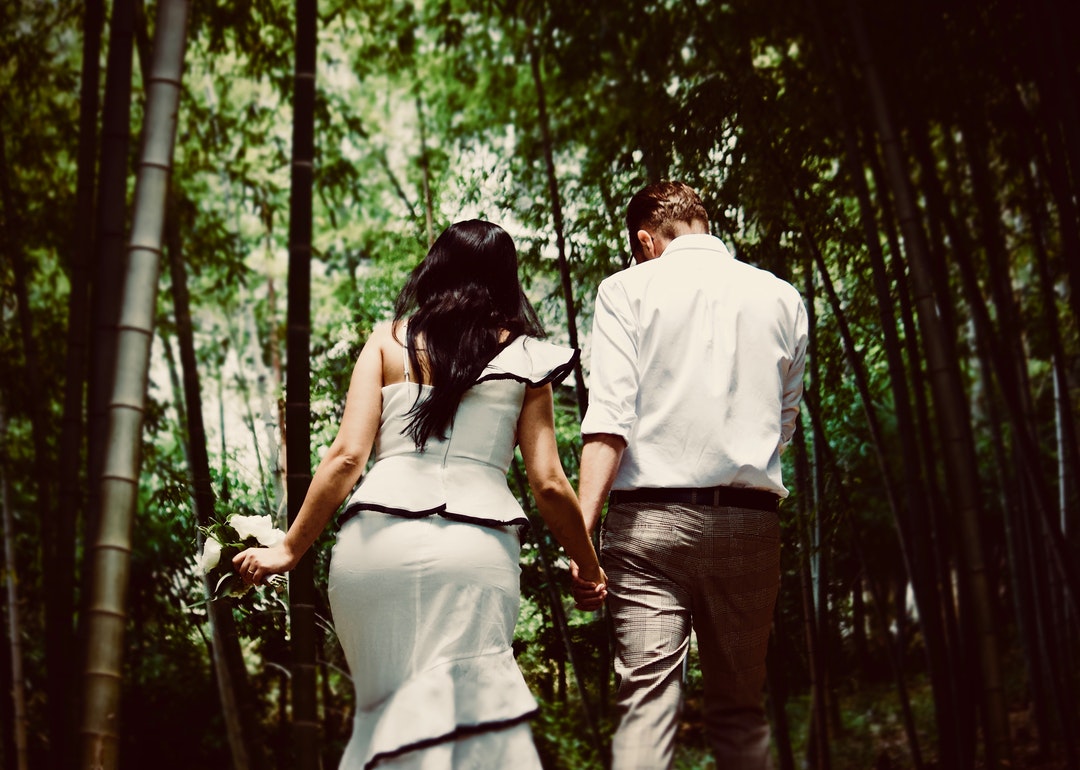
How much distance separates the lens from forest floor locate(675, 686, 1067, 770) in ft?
15.2

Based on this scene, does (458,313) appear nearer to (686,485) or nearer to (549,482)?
(549,482)

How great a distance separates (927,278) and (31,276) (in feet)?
13.5

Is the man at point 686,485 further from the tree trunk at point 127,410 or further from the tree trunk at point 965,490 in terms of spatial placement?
the tree trunk at point 127,410

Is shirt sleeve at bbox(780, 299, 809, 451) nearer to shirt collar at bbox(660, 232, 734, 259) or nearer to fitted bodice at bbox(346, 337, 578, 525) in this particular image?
shirt collar at bbox(660, 232, 734, 259)

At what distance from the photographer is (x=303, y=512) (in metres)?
1.77

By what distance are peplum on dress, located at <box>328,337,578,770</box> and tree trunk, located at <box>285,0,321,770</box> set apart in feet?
→ 0.26

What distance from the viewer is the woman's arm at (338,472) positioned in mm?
1753

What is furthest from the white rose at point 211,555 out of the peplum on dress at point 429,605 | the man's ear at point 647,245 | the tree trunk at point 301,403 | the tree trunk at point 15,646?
the tree trunk at point 15,646

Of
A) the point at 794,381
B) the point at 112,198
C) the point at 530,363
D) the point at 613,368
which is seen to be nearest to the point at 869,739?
the point at 794,381

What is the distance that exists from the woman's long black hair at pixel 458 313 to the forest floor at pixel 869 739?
261 cm

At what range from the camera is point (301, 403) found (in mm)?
1822

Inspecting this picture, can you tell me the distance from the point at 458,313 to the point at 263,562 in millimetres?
524

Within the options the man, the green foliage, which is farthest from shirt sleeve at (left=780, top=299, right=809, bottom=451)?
the green foliage

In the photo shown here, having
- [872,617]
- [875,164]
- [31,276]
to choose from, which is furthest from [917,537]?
[31,276]
